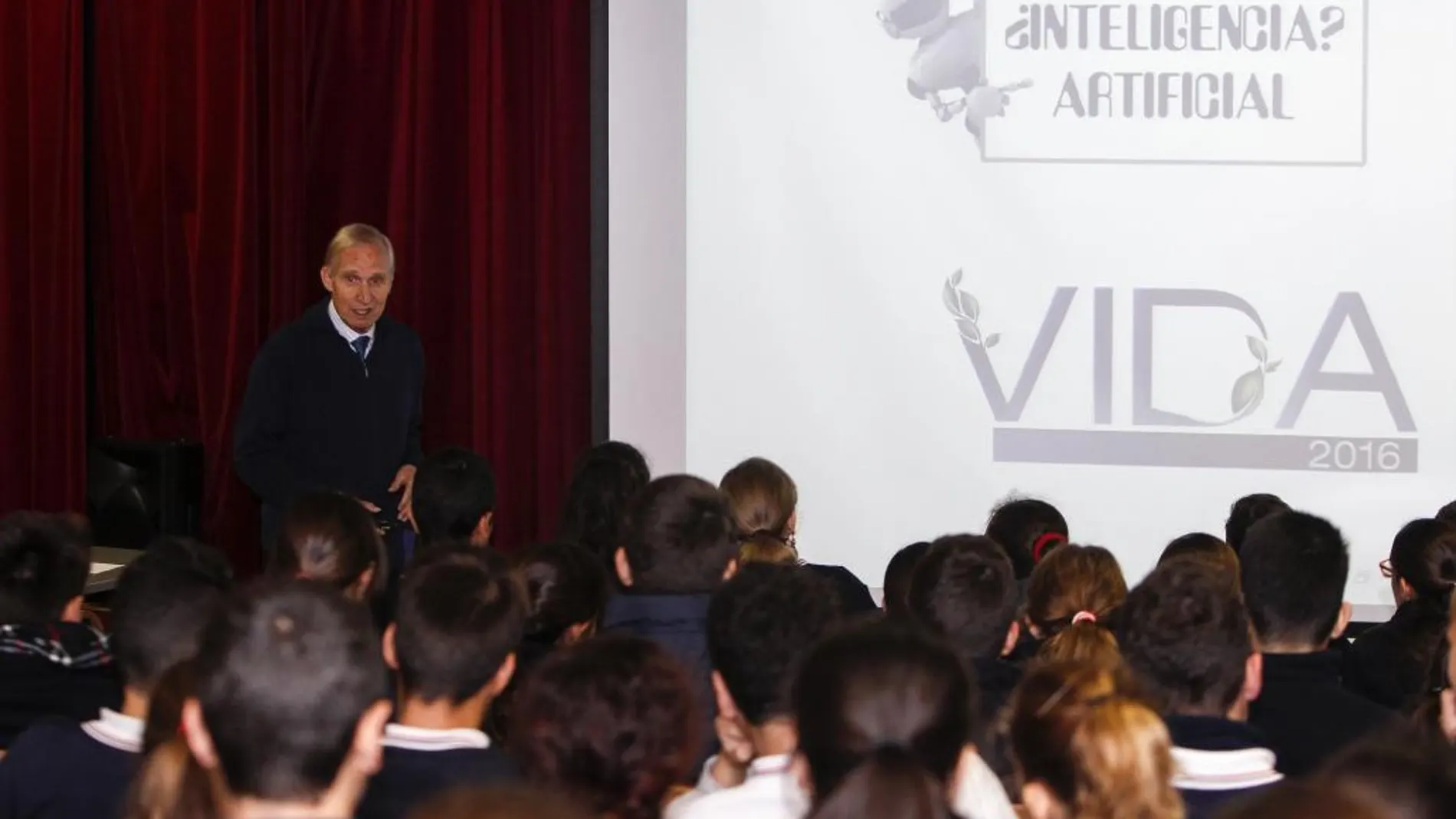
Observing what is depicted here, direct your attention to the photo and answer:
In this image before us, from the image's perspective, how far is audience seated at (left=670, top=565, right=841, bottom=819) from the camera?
78.1 inches

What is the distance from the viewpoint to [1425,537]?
9.66 ft

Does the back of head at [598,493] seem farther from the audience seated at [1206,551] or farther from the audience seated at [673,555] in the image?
the audience seated at [1206,551]

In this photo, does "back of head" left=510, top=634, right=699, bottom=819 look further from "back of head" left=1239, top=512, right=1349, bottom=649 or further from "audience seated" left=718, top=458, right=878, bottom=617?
"audience seated" left=718, top=458, right=878, bottom=617

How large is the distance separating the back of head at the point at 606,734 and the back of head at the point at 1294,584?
3.98ft

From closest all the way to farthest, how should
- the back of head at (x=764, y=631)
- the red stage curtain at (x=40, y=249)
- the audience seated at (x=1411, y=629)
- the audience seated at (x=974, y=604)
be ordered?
the back of head at (x=764, y=631) → the audience seated at (x=974, y=604) → the audience seated at (x=1411, y=629) → the red stage curtain at (x=40, y=249)

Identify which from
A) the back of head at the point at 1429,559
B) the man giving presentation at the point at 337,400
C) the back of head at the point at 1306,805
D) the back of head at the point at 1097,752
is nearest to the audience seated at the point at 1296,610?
the back of head at the point at 1429,559

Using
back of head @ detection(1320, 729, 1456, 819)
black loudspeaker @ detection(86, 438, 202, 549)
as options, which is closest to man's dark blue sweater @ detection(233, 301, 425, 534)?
black loudspeaker @ detection(86, 438, 202, 549)

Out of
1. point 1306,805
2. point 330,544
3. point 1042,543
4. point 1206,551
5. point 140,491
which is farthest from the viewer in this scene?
point 140,491

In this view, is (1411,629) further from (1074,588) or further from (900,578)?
(900,578)

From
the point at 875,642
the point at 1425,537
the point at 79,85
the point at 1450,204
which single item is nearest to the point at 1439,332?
the point at 1450,204

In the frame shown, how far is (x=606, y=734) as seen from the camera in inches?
63.7

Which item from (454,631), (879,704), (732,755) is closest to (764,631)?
(732,755)

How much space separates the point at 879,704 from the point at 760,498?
1892mm

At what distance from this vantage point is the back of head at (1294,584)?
2559 millimetres
